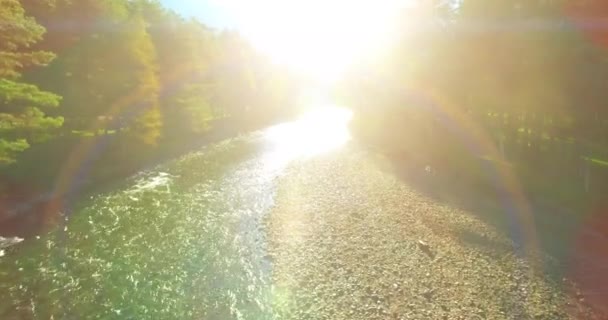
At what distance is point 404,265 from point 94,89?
102ft

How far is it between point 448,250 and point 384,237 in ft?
10.1

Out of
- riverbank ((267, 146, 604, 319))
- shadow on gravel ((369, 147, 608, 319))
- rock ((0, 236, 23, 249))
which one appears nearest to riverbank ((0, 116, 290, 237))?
rock ((0, 236, 23, 249))

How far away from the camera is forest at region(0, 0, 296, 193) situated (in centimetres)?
1811

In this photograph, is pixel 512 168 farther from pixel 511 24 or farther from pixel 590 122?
pixel 511 24

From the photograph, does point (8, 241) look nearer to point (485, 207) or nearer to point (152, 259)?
point (152, 259)

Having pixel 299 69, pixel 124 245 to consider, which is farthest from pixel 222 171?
pixel 299 69

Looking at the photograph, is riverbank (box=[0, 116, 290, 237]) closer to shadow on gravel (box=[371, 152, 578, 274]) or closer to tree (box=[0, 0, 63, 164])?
tree (box=[0, 0, 63, 164])

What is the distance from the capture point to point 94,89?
1378 inches

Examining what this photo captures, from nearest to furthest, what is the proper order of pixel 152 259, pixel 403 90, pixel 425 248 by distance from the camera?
pixel 152 259 → pixel 425 248 → pixel 403 90

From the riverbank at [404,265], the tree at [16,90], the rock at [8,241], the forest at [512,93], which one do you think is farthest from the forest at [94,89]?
the forest at [512,93]

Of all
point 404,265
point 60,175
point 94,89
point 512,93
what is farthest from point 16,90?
point 512,93

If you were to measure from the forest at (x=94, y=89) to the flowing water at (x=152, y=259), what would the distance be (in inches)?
201

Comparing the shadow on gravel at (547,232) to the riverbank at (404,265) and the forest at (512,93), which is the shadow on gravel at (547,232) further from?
the forest at (512,93)

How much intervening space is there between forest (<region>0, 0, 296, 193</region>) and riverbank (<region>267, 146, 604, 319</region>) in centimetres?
1363
